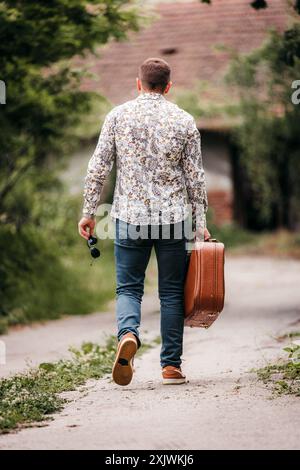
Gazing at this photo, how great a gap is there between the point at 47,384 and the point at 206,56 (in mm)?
18520

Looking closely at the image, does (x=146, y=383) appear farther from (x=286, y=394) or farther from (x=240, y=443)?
(x=240, y=443)

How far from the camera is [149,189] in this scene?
6.12 meters

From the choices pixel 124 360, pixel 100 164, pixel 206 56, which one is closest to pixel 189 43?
pixel 206 56

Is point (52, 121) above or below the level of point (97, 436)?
above

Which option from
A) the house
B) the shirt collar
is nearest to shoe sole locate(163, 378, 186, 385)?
the shirt collar

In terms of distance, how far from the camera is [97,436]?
4750 mm

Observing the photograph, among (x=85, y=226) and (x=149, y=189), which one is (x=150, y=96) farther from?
(x=85, y=226)

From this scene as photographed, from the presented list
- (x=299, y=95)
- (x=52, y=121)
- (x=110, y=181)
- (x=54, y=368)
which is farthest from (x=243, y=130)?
(x=54, y=368)

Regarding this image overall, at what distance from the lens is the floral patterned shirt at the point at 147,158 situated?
6.11 meters

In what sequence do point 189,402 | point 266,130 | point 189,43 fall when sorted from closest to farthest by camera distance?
1. point 189,402
2. point 266,130
3. point 189,43

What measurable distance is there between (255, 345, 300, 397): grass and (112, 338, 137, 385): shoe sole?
2.83 feet

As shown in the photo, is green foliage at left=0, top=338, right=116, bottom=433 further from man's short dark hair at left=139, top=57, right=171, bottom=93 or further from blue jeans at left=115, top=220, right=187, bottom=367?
man's short dark hair at left=139, top=57, right=171, bottom=93

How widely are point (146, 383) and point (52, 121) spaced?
5.60 m

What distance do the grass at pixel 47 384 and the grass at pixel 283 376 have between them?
3.78 ft
